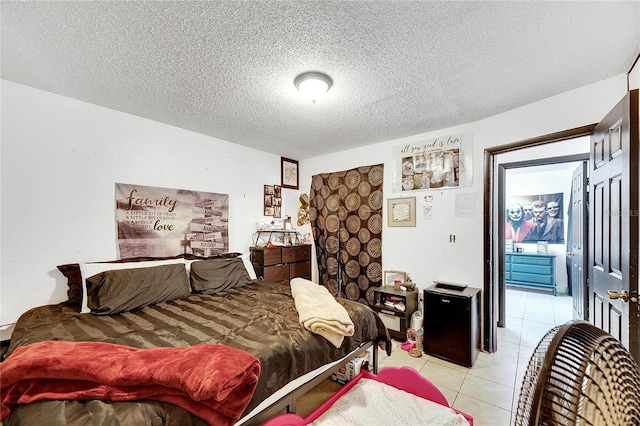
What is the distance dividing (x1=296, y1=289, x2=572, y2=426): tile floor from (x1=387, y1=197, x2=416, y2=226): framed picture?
1.46 m

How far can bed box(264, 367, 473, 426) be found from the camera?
1.49 m

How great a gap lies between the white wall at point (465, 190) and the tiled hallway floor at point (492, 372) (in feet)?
2.54

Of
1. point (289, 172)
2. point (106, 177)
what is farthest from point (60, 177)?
point (289, 172)

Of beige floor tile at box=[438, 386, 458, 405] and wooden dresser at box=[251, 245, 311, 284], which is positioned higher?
wooden dresser at box=[251, 245, 311, 284]

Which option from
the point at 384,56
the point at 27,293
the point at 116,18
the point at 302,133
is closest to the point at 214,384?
the point at 116,18

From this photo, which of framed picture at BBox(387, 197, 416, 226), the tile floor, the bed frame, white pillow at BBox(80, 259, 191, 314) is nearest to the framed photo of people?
the tile floor

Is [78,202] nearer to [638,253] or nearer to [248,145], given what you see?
[248,145]

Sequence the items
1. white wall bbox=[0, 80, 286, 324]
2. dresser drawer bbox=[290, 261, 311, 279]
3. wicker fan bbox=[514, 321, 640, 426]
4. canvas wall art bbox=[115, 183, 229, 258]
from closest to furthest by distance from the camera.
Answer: wicker fan bbox=[514, 321, 640, 426] → white wall bbox=[0, 80, 286, 324] → canvas wall art bbox=[115, 183, 229, 258] → dresser drawer bbox=[290, 261, 311, 279]

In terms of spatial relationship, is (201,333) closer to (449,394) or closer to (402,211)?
(449,394)

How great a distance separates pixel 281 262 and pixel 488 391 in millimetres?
2602

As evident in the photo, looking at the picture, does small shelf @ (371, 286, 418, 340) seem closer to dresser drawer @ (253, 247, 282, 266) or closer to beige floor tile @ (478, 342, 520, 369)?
beige floor tile @ (478, 342, 520, 369)

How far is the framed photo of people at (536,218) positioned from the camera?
523cm

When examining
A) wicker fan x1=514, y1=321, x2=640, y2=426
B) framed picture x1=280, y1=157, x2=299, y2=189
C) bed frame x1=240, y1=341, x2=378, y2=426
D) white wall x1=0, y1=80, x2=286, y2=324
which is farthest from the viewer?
framed picture x1=280, y1=157, x2=299, y2=189

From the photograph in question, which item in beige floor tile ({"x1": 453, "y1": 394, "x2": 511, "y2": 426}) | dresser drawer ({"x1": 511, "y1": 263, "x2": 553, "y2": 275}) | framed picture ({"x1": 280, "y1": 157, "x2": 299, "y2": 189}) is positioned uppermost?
framed picture ({"x1": 280, "y1": 157, "x2": 299, "y2": 189})
